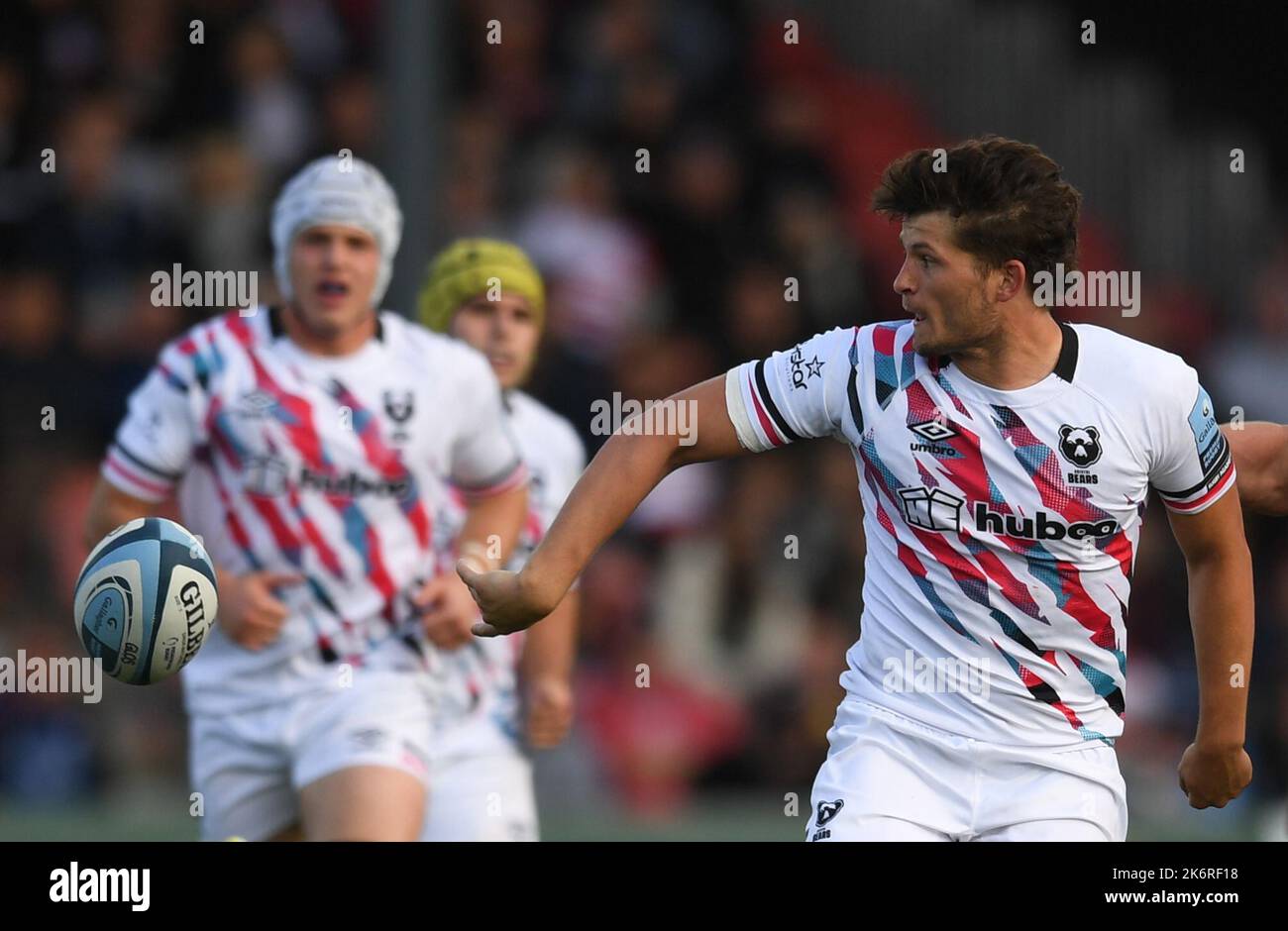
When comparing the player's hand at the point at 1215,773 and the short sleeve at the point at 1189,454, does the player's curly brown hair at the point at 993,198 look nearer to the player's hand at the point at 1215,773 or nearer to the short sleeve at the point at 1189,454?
the short sleeve at the point at 1189,454

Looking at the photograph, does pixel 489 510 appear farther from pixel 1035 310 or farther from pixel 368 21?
pixel 368 21

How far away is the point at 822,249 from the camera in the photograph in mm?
12961

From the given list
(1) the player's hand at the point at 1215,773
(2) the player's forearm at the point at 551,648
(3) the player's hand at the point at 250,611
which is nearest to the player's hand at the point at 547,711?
(2) the player's forearm at the point at 551,648

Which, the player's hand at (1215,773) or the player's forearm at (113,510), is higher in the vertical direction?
the player's forearm at (113,510)

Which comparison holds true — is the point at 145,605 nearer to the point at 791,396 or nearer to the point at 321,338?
the point at 321,338

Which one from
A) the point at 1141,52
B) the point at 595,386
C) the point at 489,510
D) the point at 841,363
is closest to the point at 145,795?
the point at 595,386

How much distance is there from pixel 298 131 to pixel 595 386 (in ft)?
8.95

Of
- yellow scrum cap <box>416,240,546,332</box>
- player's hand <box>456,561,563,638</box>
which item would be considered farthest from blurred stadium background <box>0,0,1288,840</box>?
player's hand <box>456,561,563,638</box>

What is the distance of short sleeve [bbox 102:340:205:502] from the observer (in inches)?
261

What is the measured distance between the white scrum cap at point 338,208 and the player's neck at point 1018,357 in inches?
96.8

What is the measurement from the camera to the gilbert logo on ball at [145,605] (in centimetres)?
579

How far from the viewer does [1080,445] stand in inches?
199

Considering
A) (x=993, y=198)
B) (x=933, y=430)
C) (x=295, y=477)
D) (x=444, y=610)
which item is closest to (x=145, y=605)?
(x=295, y=477)

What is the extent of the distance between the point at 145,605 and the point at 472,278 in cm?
233
